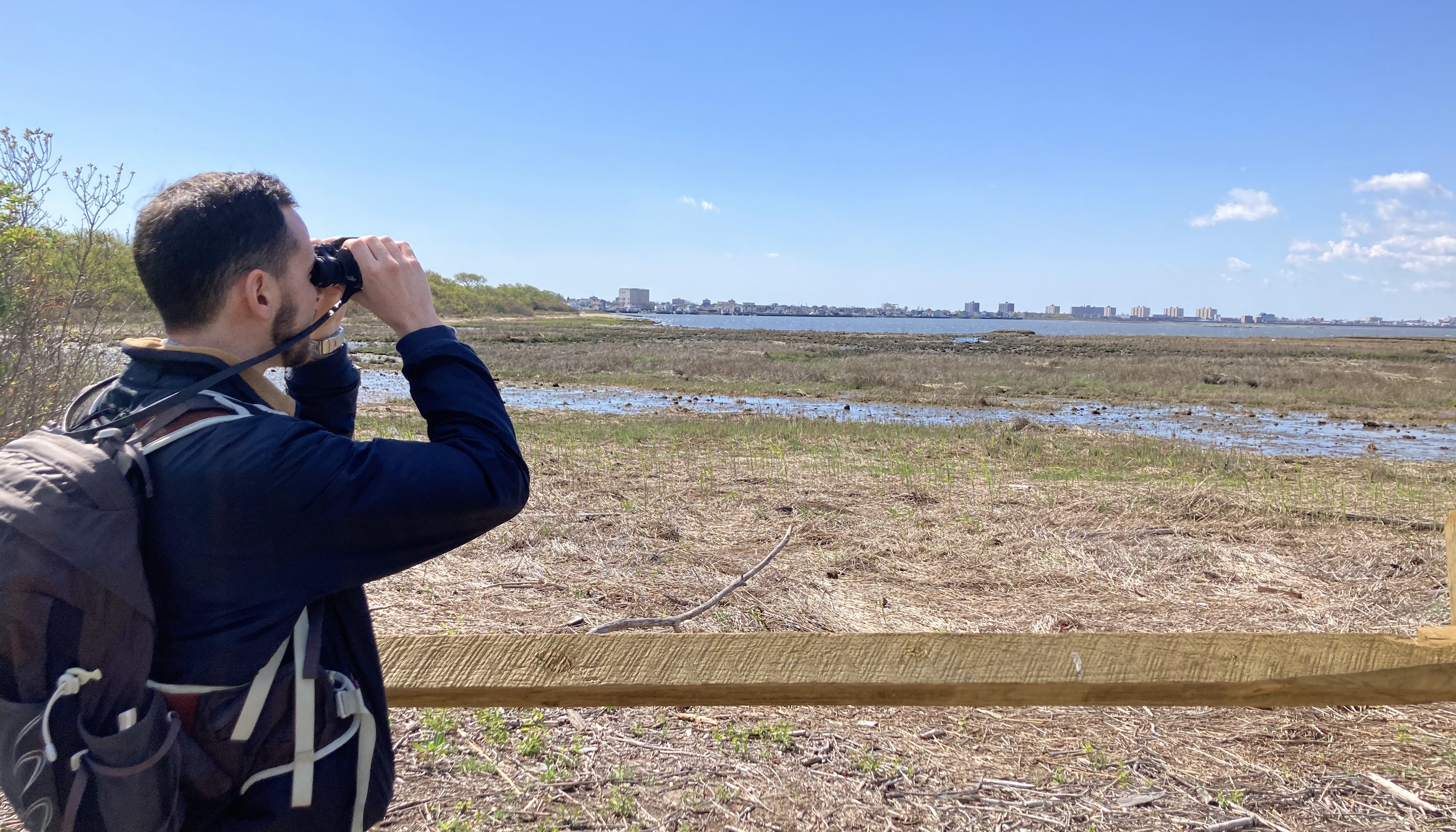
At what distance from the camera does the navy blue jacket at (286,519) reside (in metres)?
1.12

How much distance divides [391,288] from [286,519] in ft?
1.39

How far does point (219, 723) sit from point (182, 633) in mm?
128

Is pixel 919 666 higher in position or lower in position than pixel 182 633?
lower

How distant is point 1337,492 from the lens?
8773 mm

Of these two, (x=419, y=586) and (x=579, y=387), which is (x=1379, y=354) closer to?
(x=579, y=387)

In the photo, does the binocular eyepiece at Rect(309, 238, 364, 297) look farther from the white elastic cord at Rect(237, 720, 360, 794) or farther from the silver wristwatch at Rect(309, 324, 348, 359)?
the white elastic cord at Rect(237, 720, 360, 794)

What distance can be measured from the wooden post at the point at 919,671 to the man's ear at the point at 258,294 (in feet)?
3.43

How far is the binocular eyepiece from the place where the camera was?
4.41 ft

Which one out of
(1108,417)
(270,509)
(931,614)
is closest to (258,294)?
(270,509)

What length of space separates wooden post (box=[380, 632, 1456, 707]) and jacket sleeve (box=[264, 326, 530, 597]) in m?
0.80

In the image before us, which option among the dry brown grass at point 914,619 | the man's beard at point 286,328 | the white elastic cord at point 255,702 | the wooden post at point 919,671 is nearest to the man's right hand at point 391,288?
the man's beard at point 286,328

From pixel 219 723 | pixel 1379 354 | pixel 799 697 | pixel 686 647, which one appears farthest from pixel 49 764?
pixel 1379 354

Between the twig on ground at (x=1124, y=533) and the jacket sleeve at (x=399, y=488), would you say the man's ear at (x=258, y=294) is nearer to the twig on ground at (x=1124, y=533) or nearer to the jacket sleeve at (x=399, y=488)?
the jacket sleeve at (x=399, y=488)

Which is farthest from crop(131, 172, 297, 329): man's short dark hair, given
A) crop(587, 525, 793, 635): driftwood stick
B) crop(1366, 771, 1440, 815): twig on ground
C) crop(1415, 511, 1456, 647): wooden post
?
crop(1366, 771, 1440, 815): twig on ground
